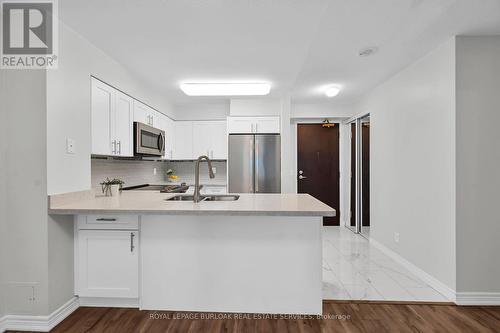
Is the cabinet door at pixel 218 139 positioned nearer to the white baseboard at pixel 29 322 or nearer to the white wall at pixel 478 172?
the white baseboard at pixel 29 322

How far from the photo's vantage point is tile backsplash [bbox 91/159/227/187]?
126 inches

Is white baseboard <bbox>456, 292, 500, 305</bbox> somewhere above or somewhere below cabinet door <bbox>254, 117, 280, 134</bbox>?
below

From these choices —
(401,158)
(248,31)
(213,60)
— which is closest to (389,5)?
(248,31)

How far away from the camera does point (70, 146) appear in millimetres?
2229

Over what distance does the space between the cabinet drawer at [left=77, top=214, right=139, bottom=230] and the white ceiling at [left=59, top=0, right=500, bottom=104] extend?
5.11 feet

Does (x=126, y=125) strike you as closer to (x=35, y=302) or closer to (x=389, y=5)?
(x=35, y=302)

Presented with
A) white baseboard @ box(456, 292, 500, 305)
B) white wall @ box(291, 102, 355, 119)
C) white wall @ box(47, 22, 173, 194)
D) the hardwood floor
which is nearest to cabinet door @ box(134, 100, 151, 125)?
white wall @ box(47, 22, 173, 194)

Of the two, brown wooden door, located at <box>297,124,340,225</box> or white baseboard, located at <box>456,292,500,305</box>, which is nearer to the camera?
white baseboard, located at <box>456,292,500,305</box>

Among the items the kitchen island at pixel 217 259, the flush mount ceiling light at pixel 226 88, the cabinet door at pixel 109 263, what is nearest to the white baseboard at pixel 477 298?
the kitchen island at pixel 217 259

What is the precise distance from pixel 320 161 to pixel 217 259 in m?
3.80

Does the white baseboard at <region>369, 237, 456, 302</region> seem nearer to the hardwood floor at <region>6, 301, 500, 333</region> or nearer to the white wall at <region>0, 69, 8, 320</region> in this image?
the hardwood floor at <region>6, 301, 500, 333</region>

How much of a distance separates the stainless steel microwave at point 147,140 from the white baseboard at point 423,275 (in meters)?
3.36

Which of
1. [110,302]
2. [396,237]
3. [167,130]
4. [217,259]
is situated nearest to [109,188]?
[110,302]

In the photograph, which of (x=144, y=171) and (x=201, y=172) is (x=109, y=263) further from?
(x=201, y=172)
